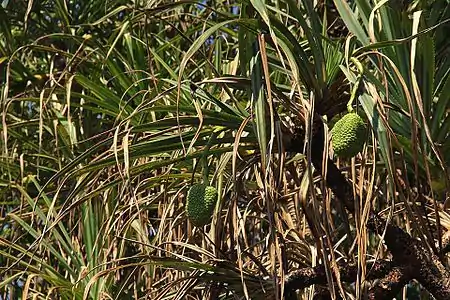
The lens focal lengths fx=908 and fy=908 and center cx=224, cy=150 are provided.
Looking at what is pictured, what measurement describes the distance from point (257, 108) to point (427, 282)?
32cm

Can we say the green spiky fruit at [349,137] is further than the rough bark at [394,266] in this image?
No

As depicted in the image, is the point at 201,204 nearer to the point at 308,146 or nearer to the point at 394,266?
the point at 308,146

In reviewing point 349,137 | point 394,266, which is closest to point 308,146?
point 349,137

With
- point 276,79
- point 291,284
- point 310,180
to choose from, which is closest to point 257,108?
point 310,180

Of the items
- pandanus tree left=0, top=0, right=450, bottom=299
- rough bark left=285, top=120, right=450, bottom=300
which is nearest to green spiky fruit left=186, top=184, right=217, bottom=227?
pandanus tree left=0, top=0, right=450, bottom=299

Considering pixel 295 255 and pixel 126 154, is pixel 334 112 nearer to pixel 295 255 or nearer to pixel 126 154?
pixel 126 154

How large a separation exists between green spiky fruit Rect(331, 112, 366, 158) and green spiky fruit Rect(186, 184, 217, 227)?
0.17 metres

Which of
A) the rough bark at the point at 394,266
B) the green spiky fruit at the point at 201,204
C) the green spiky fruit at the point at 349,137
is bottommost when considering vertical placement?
the rough bark at the point at 394,266

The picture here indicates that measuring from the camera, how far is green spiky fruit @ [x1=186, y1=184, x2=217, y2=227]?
1.05 metres

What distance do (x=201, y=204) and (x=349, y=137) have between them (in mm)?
194

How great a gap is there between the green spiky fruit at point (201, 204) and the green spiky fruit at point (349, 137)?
166 millimetres

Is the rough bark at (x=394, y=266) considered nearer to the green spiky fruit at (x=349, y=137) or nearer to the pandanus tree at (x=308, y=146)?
the pandanus tree at (x=308, y=146)

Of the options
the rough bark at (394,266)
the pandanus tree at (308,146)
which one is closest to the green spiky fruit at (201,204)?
the pandanus tree at (308,146)

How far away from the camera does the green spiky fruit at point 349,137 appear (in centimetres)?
97
